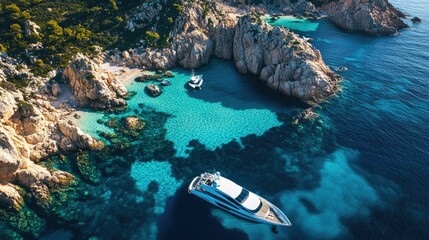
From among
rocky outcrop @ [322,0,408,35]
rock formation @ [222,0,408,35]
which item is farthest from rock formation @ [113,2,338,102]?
rocky outcrop @ [322,0,408,35]

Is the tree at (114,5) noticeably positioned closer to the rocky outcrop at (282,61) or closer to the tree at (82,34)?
the tree at (82,34)

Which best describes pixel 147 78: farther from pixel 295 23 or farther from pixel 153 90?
pixel 295 23

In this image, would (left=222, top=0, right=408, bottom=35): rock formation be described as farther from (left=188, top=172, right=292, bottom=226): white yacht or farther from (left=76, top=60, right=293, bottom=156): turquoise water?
(left=188, top=172, right=292, bottom=226): white yacht

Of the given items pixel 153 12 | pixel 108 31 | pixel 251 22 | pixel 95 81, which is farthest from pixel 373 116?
pixel 108 31

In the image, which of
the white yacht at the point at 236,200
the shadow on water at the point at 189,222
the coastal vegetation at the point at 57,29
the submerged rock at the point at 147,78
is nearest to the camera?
the shadow on water at the point at 189,222

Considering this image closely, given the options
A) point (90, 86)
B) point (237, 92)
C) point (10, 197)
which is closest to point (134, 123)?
point (90, 86)

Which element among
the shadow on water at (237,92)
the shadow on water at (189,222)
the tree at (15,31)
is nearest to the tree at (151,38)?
the shadow on water at (237,92)

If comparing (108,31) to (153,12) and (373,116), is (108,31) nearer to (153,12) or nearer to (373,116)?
(153,12)
